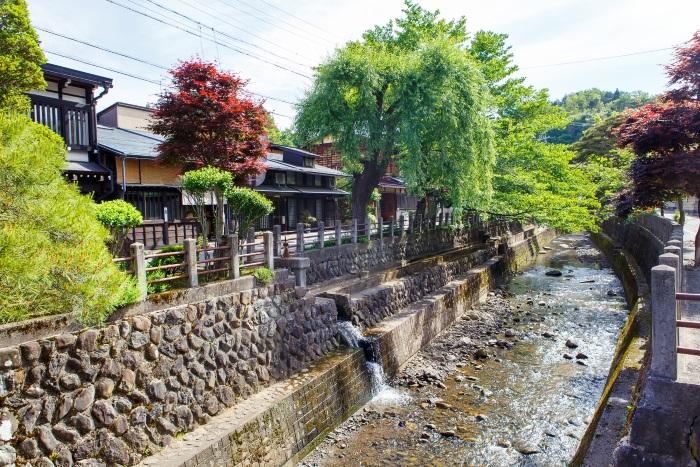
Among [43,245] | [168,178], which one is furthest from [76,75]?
[43,245]

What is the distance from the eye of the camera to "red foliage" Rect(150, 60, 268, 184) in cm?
1299

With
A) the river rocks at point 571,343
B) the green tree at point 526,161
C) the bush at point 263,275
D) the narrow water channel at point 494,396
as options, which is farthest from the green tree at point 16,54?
the green tree at point 526,161

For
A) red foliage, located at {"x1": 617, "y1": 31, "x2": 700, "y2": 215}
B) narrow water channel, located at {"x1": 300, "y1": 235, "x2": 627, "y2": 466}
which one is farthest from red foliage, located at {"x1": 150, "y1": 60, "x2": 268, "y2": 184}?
red foliage, located at {"x1": 617, "y1": 31, "x2": 700, "y2": 215}

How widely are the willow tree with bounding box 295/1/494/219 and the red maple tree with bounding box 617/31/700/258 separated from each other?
6.52m

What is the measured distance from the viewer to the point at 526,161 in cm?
2280

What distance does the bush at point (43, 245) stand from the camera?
4.89 meters

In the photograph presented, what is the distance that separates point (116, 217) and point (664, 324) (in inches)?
326

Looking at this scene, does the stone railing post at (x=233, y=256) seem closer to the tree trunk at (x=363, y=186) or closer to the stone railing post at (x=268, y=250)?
the stone railing post at (x=268, y=250)

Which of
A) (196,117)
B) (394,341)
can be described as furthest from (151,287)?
(196,117)

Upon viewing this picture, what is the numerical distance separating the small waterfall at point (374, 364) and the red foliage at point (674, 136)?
8396 mm

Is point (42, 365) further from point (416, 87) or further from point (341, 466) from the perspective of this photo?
point (416, 87)

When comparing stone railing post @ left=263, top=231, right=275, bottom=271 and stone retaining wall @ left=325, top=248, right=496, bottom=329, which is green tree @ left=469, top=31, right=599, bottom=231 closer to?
stone retaining wall @ left=325, top=248, right=496, bottom=329

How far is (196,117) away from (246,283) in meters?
7.04

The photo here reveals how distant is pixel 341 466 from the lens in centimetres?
742
